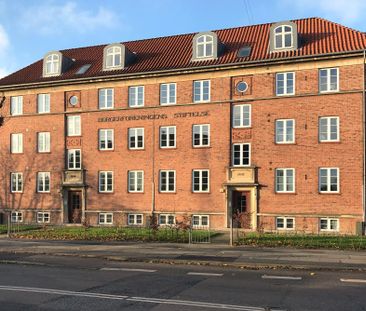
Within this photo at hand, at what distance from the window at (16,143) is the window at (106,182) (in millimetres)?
7466

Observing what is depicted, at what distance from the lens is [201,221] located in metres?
30.3

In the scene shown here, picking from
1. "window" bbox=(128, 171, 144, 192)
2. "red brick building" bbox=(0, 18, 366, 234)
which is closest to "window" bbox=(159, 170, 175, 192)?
"red brick building" bbox=(0, 18, 366, 234)

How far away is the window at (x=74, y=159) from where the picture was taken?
34188mm

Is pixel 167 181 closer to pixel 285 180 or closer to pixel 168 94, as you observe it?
pixel 168 94

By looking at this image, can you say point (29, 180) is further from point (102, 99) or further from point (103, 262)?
point (103, 262)

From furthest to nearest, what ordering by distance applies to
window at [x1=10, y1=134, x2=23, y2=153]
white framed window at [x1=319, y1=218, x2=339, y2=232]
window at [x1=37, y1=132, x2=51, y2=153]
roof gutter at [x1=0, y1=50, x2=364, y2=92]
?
1. window at [x1=10, y1=134, x2=23, y2=153]
2. window at [x1=37, y1=132, x2=51, y2=153]
3. roof gutter at [x1=0, y1=50, x2=364, y2=92]
4. white framed window at [x1=319, y1=218, x2=339, y2=232]

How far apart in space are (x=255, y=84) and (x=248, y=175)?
227 inches

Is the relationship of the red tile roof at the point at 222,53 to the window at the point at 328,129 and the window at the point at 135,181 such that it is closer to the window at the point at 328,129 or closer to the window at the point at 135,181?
the window at the point at 328,129

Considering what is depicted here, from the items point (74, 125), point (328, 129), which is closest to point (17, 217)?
point (74, 125)

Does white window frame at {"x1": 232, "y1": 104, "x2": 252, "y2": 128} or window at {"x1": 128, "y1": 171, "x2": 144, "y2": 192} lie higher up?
white window frame at {"x1": 232, "y1": 104, "x2": 252, "y2": 128}

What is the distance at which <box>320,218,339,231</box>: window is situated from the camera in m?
27.0

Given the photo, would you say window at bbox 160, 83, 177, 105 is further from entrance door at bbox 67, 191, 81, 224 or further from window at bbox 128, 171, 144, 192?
entrance door at bbox 67, 191, 81, 224

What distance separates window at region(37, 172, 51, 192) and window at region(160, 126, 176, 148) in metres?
9.66

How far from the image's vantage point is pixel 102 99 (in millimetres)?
33531
